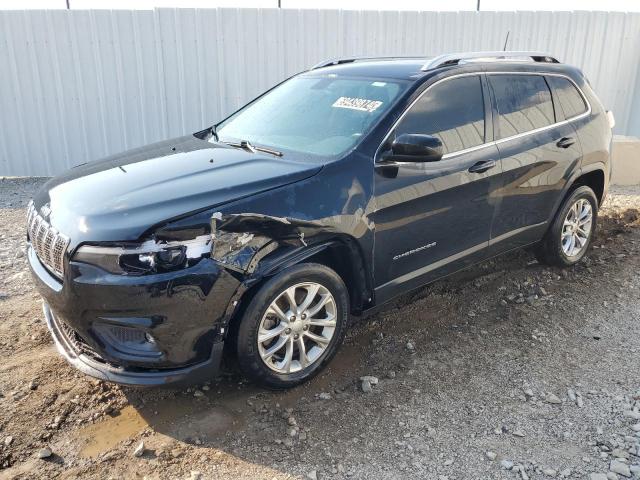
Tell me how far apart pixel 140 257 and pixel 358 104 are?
1.87 metres

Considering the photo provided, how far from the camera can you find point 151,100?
8.73 meters

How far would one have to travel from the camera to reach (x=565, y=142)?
4598 mm

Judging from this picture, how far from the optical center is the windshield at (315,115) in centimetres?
359

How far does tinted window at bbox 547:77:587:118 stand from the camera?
4684 millimetres

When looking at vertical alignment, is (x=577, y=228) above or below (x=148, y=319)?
below

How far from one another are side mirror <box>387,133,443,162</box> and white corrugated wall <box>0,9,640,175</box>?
5805mm

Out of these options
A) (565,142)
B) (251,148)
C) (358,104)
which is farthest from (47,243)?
(565,142)

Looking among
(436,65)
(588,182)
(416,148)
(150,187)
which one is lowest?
(588,182)

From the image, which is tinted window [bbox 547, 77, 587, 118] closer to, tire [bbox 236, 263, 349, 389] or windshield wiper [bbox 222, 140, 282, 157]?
windshield wiper [bbox 222, 140, 282, 157]

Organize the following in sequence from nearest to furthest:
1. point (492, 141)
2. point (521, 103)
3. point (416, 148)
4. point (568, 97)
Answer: point (416, 148)
point (492, 141)
point (521, 103)
point (568, 97)

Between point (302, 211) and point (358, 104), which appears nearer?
point (302, 211)

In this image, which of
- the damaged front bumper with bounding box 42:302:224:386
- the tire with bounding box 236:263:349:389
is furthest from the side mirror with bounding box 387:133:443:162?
the damaged front bumper with bounding box 42:302:224:386

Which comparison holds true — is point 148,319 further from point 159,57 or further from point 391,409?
point 159,57

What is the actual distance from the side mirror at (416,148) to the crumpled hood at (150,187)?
21.1 inches
